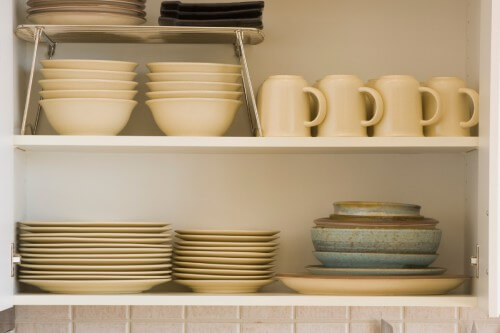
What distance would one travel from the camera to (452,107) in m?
1.85

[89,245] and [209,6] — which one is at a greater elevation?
[209,6]

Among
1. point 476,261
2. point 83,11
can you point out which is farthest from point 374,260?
point 83,11

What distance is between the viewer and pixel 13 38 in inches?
73.9

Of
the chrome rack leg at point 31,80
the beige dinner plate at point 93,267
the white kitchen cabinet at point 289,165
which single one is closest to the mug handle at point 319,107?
the white kitchen cabinet at point 289,165

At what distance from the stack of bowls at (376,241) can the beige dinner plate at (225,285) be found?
0.13 metres

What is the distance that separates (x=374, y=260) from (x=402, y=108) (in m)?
0.31

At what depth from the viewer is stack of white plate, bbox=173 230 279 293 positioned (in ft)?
6.05

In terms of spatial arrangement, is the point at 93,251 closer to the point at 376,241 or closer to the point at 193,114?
the point at 193,114

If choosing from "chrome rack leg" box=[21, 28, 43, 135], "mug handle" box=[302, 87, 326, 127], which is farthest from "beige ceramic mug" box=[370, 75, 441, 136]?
"chrome rack leg" box=[21, 28, 43, 135]

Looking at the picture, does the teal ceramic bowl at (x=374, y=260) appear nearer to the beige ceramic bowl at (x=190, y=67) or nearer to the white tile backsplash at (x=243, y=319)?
the white tile backsplash at (x=243, y=319)

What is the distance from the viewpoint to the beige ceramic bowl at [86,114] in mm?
1810

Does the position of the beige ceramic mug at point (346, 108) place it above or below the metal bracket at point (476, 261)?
above

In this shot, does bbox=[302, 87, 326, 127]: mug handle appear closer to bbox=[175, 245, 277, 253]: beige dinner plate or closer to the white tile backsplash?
bbox=[175, 245, 277, 253]: beige dinner plate

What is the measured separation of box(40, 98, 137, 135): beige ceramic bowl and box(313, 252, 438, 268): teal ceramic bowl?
1.62ft
